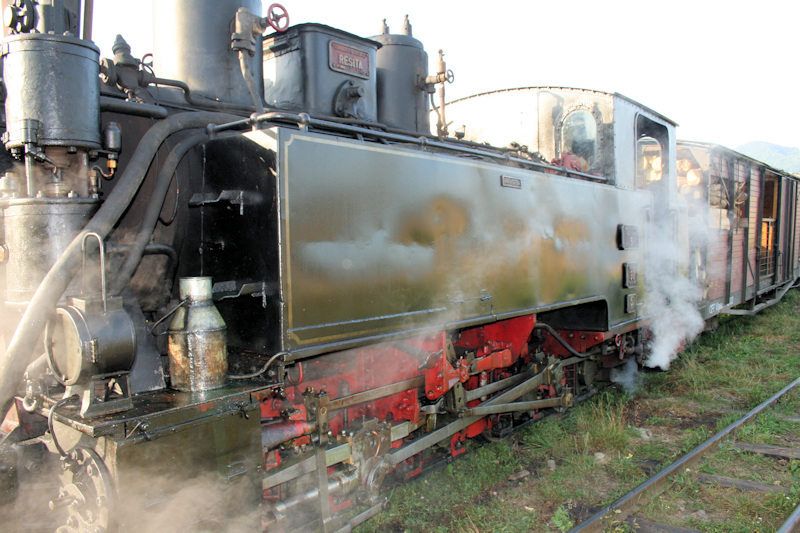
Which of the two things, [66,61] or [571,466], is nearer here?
[66,61]

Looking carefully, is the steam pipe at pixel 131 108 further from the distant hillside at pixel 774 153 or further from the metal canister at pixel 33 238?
the distant hillside at pixel 774 153

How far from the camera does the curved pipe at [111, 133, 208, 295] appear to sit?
7.45 ft

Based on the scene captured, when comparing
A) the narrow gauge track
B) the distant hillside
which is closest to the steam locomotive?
the narrow gauge track

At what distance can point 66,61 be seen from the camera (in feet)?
7.06

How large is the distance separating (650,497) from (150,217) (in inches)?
127

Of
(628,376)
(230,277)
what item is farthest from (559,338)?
(230,277)

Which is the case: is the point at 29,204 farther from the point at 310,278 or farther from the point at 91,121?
the point at 310,278

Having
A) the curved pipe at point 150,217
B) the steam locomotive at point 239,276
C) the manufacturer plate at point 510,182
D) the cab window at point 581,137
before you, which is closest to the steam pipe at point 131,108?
the steam locomotive at point 239,276

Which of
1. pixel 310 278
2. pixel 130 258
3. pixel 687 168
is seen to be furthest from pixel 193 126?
pixel 687 168

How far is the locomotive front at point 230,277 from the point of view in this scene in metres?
2.03

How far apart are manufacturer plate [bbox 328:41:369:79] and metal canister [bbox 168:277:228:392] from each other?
195 centimetres

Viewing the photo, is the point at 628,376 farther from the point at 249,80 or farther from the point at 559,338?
the point at 249,80

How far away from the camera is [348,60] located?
12.2 ft

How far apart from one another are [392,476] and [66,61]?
281cm
